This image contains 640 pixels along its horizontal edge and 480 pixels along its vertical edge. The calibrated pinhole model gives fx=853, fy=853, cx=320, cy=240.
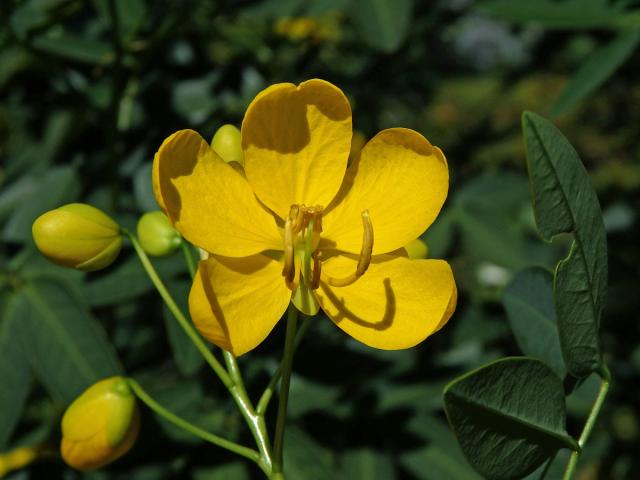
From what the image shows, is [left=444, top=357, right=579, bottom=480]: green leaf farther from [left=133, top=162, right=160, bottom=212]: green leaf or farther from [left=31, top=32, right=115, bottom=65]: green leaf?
[left=31, top=32, right=115, bottom=65]: green leaf

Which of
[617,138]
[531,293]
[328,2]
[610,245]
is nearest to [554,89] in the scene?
[617,138]

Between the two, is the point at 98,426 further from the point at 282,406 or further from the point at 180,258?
the point at 180,258

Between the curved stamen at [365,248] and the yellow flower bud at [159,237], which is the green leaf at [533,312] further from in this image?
the yellow flower bud at [159,237]

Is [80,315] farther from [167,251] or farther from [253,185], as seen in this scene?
[253,185]

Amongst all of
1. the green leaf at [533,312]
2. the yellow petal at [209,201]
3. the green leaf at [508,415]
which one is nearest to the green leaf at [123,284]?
the yellow petal at [209,201]

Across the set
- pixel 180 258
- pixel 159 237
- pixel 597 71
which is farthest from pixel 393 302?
pixel 597 71

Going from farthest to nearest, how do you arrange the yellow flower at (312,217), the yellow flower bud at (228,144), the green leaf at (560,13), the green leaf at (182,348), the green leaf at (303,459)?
the green leaf at (560,13)
the green leaf at (303,459)
the green leaf at (182,348)
the yellow flower bud at (228,144)
the yellow flower at (312,217)
